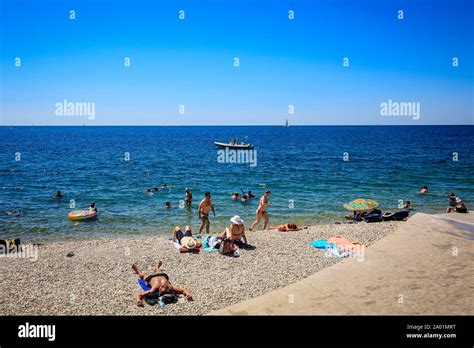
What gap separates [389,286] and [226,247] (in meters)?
5.42

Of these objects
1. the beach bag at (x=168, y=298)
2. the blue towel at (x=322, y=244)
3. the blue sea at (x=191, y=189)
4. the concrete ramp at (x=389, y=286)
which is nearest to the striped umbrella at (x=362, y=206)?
the blue sea at (x=191, y=189)

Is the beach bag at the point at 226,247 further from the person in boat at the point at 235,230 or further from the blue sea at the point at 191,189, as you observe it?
the blue sea at the point at 191,189

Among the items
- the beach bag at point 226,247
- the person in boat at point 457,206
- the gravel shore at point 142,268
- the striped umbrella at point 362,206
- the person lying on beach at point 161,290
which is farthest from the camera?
the striped umbrella at point 362,206

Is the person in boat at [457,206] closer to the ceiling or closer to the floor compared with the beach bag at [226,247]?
closer to the ceiling

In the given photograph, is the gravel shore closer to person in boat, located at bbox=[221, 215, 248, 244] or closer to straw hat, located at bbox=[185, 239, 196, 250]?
straw hat, located at bbox=[185, 239, 196, 250]

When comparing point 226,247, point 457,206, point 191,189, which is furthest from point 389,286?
point 191,189

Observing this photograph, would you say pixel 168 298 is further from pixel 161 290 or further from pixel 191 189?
pixel 191 189

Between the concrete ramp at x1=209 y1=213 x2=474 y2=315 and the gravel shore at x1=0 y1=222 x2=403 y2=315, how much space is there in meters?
0.67

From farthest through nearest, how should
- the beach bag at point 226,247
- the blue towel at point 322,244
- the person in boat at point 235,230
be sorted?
1. the person in boat at point 235,230
2. the blue towel at point 322,244
3. the beach bag at point 226,247

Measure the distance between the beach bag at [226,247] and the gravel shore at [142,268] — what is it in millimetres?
279

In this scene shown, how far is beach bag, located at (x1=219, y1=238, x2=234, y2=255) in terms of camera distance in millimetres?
11609

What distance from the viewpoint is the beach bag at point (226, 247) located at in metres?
11.6

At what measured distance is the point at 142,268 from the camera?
1066 cm
